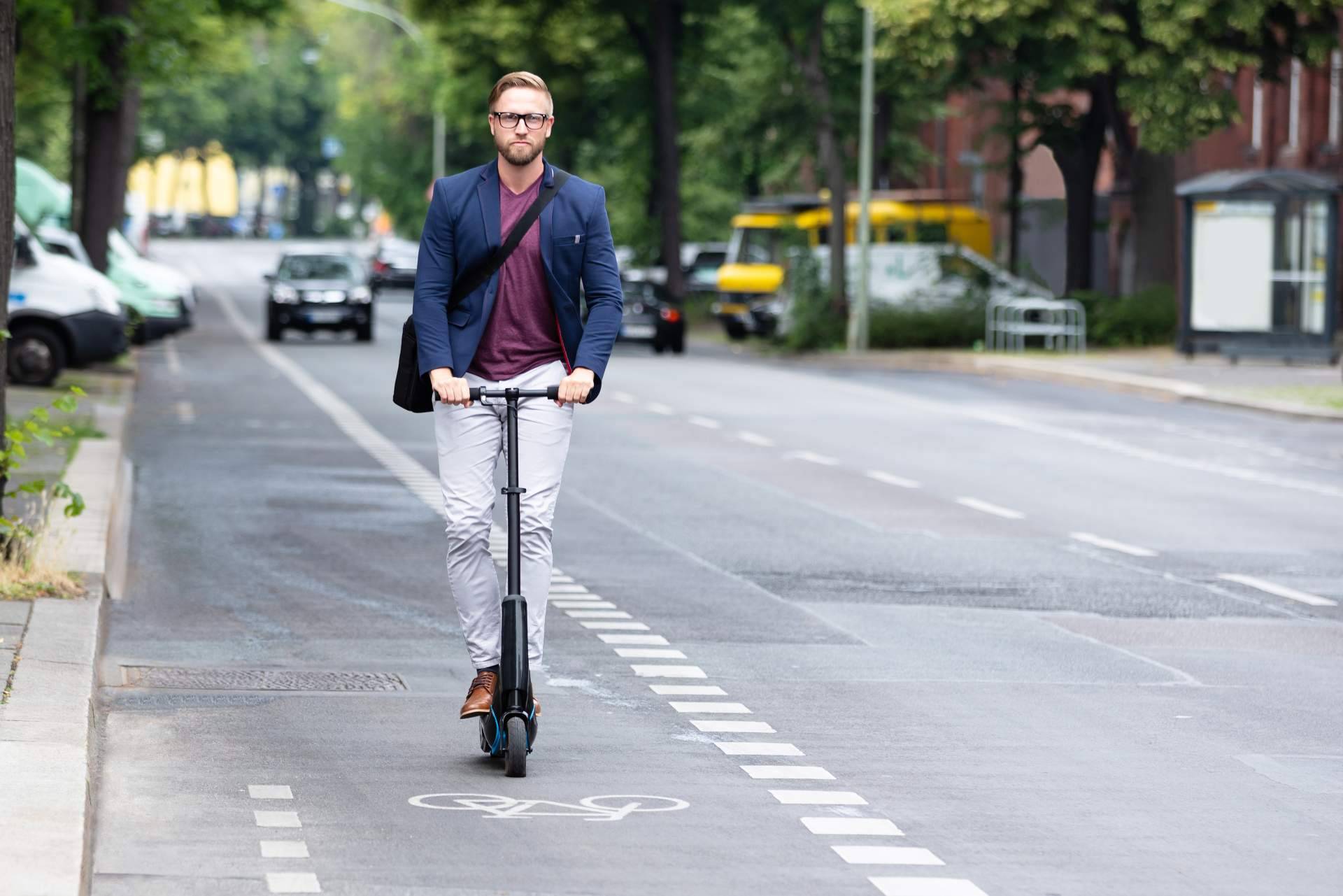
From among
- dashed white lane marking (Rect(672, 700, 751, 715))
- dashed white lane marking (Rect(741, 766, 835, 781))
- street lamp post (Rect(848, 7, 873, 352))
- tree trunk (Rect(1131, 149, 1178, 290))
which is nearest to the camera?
dashed white lane marking (Rect(741, 766, 835, 781))

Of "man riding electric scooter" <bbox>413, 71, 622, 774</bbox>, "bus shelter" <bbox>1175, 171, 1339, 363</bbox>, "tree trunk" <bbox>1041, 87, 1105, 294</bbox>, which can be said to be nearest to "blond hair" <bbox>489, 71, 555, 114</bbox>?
"man riding electric scooter" <bbox>413, 71, 622, 774</bbox>

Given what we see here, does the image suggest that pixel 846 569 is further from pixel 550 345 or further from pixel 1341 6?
pixel 1341 6

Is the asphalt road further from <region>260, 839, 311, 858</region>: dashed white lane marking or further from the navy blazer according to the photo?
the navy blazer

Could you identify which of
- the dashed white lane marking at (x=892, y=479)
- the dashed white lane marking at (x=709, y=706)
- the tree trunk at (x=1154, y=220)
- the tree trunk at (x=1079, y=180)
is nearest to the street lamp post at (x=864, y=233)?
the tree trunk at (x=1079, y=180)

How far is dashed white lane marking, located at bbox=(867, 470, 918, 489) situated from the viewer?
59.4 feet

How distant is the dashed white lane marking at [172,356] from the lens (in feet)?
108

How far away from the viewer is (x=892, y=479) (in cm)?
1862

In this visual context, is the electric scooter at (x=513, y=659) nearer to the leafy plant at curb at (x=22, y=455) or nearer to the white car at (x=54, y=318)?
the leafy plant at curb at (x=22, y=455)

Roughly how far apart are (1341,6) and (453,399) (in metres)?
34.5

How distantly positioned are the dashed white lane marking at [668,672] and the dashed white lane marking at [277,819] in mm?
2750

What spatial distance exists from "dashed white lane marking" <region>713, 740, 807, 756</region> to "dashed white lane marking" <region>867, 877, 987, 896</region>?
1723 mm

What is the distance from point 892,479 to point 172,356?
66.0ft

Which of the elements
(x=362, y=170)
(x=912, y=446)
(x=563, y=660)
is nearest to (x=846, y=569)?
(x=563, y=660)

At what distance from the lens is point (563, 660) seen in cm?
965
